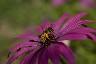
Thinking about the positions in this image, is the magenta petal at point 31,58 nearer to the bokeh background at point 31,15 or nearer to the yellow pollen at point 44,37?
the yellow pollen at point 44,37

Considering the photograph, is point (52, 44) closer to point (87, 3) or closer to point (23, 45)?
point (23, 45)

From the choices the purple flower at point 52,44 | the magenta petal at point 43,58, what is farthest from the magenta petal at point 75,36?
the magenta petal at point 43,58

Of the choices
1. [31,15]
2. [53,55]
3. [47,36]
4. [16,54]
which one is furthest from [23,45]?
[31,15]

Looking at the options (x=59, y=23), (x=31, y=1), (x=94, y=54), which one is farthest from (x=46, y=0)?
(x=59, y=23)

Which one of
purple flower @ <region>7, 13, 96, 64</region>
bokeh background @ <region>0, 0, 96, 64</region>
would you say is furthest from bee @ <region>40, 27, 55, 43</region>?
bokeh background @ <region>0, 0, 96, 64</region>

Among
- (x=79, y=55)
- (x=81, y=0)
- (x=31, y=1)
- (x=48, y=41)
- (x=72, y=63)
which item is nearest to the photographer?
(x=72, y=63)

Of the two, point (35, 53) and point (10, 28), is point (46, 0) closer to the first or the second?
point (10, 28)
